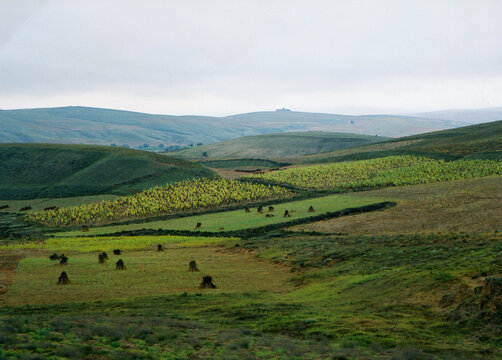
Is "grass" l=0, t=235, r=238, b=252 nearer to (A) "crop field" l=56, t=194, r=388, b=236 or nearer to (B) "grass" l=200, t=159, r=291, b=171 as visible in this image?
(A) "crop field" l=56, t=194, r=388, b=236

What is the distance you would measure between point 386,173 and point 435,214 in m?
51.1

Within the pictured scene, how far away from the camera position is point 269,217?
227ft

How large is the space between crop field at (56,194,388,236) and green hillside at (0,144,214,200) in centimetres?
4290

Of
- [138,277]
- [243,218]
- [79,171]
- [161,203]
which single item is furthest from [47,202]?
[138,277]

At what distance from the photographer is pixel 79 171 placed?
13938 centimetres

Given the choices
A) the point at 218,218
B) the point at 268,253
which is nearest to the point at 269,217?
the point at 218,218

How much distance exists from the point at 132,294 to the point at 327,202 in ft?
168

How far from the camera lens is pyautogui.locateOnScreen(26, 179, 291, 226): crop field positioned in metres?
82.9

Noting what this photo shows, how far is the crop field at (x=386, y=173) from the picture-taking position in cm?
9588

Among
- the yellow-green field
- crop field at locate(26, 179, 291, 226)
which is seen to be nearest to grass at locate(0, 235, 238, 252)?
the yellow-green field

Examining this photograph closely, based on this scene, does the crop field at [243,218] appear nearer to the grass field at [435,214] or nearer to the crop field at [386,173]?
the grass field at [435,214]

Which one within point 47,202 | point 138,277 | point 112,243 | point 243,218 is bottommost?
point 47,202

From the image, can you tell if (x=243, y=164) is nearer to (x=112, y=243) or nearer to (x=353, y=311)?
(x=112, y=243)

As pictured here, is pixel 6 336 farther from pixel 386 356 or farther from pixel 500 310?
pixel 500 310
